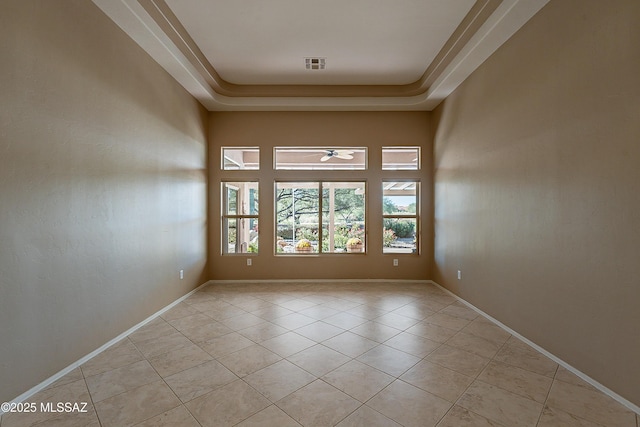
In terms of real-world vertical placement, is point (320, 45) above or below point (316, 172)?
above

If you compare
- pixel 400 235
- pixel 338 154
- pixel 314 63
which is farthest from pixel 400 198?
pixel 314 63

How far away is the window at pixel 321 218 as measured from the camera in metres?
5.57

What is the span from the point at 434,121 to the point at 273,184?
324 centimetres

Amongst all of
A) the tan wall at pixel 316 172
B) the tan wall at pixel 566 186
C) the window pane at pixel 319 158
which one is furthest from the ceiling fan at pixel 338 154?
the tan wall at pixel 566 186

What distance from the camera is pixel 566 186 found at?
245 cm

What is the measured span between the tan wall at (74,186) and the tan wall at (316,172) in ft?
5.03

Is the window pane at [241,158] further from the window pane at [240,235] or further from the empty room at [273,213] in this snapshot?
the window pane at [240,235]

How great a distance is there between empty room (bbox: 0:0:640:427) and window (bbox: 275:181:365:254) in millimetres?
439

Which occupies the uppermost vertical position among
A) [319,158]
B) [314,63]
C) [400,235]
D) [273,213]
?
[314,63]

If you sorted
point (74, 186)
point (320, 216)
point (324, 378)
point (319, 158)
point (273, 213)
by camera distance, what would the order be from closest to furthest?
1. point (324, 378)
2. point (74, 186)
3. point (273, 213)
4. point (319, 158)
5. point (320, 216)

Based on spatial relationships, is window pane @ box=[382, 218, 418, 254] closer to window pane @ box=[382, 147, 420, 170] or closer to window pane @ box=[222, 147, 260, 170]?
window pane @ box=[382, 147, 420, 170]

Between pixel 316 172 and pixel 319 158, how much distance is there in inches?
11.3

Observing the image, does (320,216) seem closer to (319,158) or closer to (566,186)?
(319,158)

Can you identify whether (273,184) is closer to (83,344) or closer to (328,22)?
(328,22)
